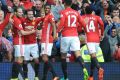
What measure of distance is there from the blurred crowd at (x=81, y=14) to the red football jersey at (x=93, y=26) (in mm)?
973

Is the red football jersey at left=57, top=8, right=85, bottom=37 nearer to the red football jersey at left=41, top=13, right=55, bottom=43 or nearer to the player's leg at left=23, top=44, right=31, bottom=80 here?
the red football jersey at left=41, top=13, right=55, bottom=43

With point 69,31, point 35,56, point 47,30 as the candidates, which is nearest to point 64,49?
point 69,31

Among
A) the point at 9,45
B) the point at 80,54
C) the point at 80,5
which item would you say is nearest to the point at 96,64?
the point at 80,54

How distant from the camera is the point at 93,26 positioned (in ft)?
57.1

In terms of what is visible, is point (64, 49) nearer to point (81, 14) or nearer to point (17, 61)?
point (17, 61)

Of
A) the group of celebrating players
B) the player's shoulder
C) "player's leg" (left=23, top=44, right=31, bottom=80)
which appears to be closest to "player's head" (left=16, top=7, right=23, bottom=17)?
the group of celebrating players

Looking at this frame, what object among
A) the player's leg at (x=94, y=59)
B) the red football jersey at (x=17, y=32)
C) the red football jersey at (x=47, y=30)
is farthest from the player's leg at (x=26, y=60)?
the player's leg at (x=94, y=59)

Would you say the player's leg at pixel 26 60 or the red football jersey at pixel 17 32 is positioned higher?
the red football jersey at pixel 17 32

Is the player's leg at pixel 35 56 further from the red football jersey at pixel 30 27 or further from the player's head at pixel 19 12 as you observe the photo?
the player's head at pixel 19 12

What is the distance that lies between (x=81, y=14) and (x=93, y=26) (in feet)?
10.7

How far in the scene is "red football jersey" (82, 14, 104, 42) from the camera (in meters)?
17.3

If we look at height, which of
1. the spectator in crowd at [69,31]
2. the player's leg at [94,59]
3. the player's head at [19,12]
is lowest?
the player's leg at [94,59]

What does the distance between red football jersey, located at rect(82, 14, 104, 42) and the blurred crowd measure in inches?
38.3

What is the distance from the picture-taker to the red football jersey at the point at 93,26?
17.3 metres
